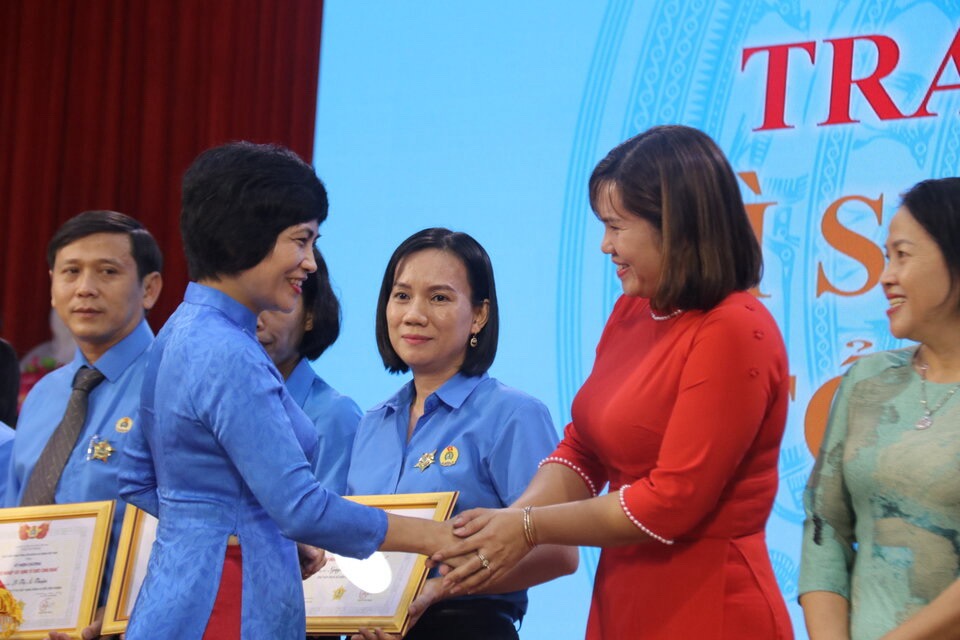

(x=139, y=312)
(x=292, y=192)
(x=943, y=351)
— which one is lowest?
(x=139, y=312)

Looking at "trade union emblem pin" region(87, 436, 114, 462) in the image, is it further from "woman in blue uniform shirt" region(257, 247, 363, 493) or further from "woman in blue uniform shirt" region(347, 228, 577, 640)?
"woman in blue uniform shirt" region(347, 228, 577, 640)

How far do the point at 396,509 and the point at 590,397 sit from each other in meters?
0.47

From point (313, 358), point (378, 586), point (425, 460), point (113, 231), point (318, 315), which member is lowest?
point (378, 586)

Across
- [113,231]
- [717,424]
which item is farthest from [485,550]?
[113,231]

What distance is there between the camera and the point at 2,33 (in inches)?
229

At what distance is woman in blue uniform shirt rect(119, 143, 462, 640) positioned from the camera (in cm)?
198

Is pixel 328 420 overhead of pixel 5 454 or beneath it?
overhead

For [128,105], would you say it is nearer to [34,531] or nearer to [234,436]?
[34,531]

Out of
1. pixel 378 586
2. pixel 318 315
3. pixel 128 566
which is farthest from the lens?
pixel 318 315

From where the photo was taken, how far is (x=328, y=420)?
3055 mm

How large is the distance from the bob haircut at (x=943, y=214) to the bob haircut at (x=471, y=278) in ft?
3.53

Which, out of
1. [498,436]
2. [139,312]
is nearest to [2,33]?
[139,312]

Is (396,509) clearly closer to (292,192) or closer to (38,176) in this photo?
(292,192)

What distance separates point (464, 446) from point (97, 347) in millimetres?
1146
